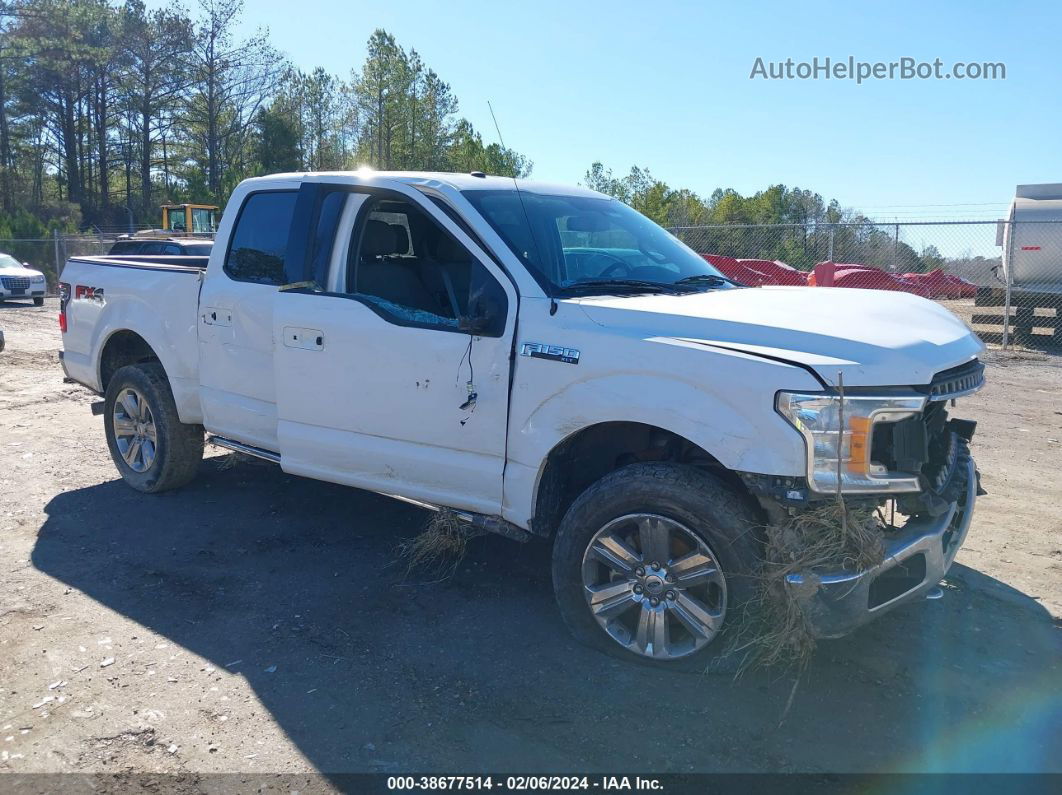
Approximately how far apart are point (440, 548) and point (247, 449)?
1.50 meters

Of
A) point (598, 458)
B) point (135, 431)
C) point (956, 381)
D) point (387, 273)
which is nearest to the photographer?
point (956, 381)

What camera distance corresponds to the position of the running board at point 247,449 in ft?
17.5

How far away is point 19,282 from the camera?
23.3 meters

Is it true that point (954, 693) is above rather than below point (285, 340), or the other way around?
below

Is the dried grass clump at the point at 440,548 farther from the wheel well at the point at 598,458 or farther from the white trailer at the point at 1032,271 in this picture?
the white trailer at the point at 1032,271

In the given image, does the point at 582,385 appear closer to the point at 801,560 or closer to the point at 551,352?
the point at 551,352

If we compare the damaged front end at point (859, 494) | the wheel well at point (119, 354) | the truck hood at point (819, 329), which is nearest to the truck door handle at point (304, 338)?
the truck hood at point (819, 329)

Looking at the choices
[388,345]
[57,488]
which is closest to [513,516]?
[388,345]

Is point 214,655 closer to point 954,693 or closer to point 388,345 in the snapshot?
point 388,345

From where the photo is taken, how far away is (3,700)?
12.0 feet

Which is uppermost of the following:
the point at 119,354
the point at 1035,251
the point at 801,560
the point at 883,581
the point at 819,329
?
the point at 1035,251

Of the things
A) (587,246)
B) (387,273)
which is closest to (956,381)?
(587,246)

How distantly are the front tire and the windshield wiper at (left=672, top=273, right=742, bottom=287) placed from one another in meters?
1.36

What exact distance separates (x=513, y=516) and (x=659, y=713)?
3.72 feet
